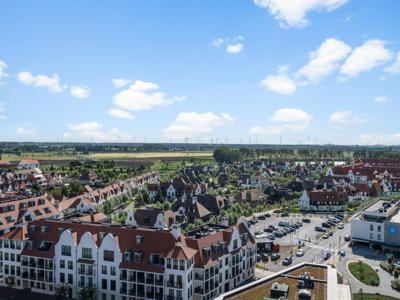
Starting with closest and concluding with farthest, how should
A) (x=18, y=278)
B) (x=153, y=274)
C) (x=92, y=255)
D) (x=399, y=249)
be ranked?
(x=153, y=274), (x=92, y=255), (x=18, y=278), (x=399, y=249)

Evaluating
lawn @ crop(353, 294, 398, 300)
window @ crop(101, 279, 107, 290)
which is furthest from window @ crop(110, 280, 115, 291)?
lawn @ crop(353, 294, 398, 300)

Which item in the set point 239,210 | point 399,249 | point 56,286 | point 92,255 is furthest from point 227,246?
point 239,210

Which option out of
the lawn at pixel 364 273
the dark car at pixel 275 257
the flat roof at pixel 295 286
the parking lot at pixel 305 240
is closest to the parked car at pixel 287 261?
the parking lot at pixel 305 240

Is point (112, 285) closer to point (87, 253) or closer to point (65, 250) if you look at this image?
point (87, 253)

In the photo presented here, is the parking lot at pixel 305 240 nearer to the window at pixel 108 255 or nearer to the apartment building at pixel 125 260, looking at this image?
the apartment building at pixel 125 260

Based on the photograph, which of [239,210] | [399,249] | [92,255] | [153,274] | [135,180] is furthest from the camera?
[135,180]

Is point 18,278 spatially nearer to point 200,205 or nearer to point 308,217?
point 200,205
